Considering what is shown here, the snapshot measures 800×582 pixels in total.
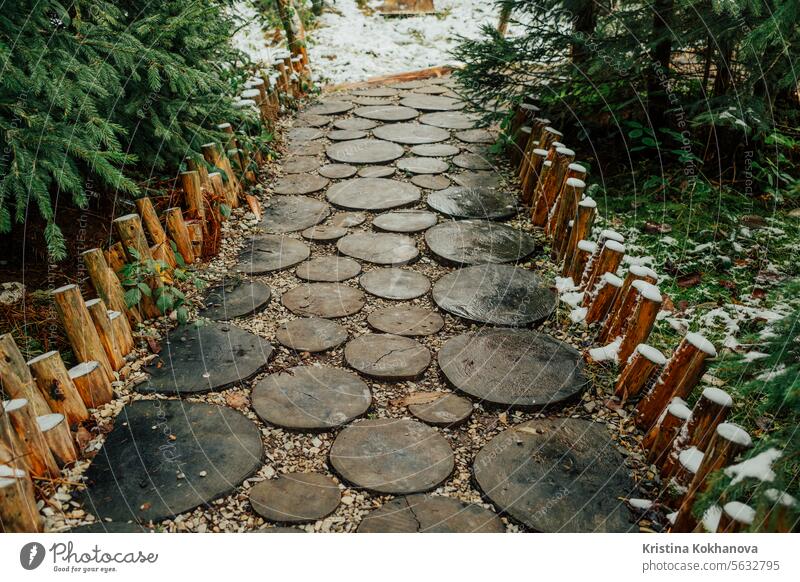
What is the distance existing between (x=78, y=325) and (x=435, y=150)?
301 cm

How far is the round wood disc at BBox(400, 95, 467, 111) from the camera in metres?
5.27

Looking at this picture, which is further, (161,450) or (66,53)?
(66,53)

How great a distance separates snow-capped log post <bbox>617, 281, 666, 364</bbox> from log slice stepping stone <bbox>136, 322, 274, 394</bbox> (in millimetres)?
1531

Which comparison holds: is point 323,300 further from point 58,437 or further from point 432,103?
point 432,103

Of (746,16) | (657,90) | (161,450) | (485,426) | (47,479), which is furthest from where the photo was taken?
(657,90)

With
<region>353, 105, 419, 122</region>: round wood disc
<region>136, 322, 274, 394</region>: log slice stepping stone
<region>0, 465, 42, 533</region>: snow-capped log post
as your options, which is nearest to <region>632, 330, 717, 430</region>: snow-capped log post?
<region>136, 322, 274, 394</region>: log slice stepping stone

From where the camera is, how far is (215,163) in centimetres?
337

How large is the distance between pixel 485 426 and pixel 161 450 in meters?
1.20

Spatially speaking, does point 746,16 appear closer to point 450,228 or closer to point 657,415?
point 450,228

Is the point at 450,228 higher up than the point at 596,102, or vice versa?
the point at 596,102

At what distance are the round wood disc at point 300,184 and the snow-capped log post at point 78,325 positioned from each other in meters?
1.97

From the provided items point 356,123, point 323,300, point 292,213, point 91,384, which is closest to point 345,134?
point 356,123

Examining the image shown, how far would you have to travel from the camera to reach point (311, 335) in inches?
102

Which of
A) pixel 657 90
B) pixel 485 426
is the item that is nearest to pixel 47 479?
pixel 485 426
